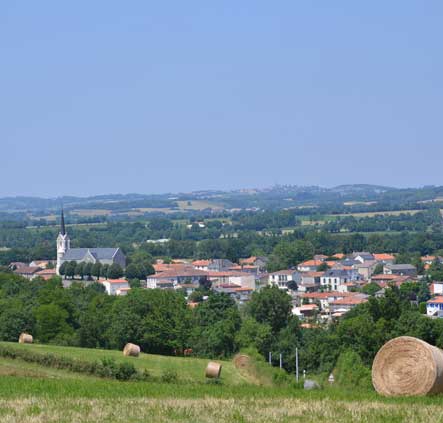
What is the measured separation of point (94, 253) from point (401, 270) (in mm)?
37066

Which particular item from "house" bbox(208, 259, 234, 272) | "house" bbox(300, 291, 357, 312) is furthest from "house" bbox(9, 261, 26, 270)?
"house" bbox(300, 291, 357, 312)

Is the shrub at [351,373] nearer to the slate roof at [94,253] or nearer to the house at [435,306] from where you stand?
the house at [435,306]

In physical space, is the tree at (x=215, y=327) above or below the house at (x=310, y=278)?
above

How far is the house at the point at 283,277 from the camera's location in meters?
123

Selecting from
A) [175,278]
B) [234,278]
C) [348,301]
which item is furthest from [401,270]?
[348,301]

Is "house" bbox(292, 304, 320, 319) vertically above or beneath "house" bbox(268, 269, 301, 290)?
above

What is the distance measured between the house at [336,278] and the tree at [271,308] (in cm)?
5892

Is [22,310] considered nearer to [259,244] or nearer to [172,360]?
[172,360]

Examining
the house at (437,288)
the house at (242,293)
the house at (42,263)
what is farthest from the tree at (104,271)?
the house at (437,288)

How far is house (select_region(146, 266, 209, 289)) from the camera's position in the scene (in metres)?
115

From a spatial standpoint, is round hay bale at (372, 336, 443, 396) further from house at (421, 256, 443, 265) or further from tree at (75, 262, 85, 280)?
house at (421, 256, 443, 265)

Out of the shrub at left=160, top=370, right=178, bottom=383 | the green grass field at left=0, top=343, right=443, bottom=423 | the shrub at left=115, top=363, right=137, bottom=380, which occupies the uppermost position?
the green grass field at left=0, top=343, right=443, bottom=423

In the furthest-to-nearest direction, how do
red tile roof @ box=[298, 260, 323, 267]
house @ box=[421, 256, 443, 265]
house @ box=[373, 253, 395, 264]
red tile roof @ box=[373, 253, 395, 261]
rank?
1. red tile roof @ box=[373, 253, 395, 261]
2. house @ box=[373, 253, 395, 264]
3. red tile roof @ box=[298, 260, 323, 267]
4. house @ box=[421, 256, 443, 265]

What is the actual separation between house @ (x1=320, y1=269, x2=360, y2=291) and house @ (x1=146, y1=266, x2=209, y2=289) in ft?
39.2
